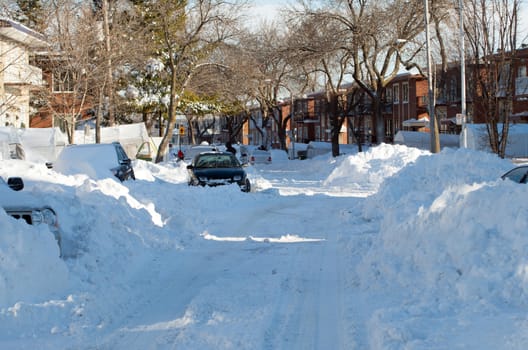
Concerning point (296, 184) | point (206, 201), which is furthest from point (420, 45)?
point (206, 201)

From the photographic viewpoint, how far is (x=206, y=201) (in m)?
18.9

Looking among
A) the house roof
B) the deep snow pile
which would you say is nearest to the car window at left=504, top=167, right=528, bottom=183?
the deep snow pile

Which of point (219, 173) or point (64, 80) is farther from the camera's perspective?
point (64, 80)

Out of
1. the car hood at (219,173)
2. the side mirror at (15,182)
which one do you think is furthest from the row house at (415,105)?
the side mirror at (15,182)

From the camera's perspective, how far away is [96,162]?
22797 millimetres

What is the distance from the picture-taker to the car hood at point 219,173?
2219cm

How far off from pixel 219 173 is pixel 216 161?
1.78 m

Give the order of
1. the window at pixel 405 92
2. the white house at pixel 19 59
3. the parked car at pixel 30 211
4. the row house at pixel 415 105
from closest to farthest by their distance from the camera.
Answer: the parked car at pixel 30 211
the white house at pixel 19 59
the row house at pixel 415 105
the window at pixel 405 92

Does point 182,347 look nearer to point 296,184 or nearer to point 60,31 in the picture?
point 296,184

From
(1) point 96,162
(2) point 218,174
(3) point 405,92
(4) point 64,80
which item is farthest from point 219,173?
(3) point 405,92

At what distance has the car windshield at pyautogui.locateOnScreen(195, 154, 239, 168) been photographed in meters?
23.7

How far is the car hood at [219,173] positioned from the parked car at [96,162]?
238 cm

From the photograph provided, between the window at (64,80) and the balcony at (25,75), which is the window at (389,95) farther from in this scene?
the balcony at (25,75)

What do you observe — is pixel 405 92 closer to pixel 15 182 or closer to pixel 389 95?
pixel 389 95
